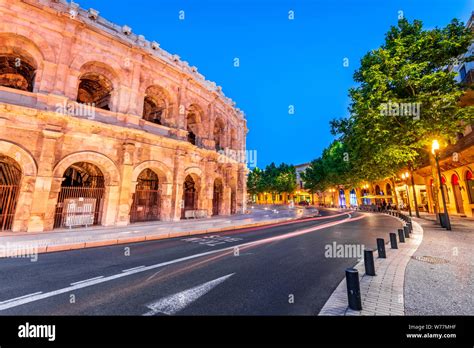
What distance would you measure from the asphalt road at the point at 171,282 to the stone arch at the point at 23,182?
5.54m

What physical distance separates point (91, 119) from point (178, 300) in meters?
12.9

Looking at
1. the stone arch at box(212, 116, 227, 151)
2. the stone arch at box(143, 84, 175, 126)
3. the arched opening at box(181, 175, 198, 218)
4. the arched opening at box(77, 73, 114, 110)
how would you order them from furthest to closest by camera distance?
the stone arch at box(212, 116, 227, 151), the arched opening at box(181, 175, 198, 218), the stone arch at box(143, 84, 175, 126), the arched opening at box(77, 73, 114, 110)

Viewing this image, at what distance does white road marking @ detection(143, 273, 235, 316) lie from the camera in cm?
336

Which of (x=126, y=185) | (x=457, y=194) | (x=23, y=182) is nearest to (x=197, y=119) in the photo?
(x=126, y=185)

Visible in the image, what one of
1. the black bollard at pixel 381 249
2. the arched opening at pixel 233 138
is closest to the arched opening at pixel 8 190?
the black bollard at pixel 381 249

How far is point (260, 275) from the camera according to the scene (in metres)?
4.97

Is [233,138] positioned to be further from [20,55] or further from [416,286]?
[416,286]

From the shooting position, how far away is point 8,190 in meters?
13.0

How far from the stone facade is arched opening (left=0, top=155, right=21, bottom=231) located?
0.08m

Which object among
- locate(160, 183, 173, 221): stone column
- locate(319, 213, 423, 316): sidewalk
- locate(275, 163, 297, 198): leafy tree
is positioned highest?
locate(275, 163, 297, 198): leafy tree

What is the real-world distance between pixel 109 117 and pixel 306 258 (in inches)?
554

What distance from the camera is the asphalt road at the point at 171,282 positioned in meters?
3.45

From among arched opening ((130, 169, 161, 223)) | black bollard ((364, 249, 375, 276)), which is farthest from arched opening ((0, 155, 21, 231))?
black bollard ((364, 249, 375, 276))

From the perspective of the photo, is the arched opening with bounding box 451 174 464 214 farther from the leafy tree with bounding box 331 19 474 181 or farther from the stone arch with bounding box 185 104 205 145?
the stone arch with bounding box 185 104 205 145
